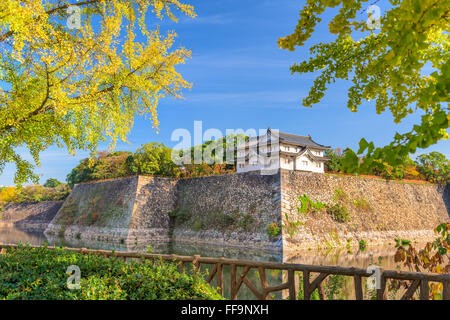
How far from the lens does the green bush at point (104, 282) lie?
3.54 meters

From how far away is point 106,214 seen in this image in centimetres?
2558

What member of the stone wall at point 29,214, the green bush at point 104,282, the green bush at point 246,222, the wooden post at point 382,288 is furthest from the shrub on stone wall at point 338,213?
the stone wall at point 29,214

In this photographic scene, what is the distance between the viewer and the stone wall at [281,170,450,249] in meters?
19.0

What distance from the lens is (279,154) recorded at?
2909cm

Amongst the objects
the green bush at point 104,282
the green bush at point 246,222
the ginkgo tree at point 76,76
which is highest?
the ginkgo tree at point 76,76

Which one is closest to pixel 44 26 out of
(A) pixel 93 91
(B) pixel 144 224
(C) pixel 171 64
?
(A) pixel 93 91

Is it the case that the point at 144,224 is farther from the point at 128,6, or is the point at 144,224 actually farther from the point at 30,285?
the point at 30,285

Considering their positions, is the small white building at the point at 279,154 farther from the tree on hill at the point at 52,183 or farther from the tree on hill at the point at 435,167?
the tree on hill at the point at 52,183

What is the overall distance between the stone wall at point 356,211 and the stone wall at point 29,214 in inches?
1224

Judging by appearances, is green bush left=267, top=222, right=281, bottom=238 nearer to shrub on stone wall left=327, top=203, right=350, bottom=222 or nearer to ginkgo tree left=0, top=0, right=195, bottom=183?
shrub on stone wall left=327, top=203, right=350, bottom=222

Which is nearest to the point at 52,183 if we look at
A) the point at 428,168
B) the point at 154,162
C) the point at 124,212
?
the point at 154,162

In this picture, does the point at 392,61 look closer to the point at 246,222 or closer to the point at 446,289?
the point at 446,289

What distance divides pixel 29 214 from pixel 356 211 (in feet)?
128

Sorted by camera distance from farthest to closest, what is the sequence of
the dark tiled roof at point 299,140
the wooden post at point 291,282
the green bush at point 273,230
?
the dark tiled roof at point 299,140 → the green bush at point 273,230 → the wooden post at point 291,282
